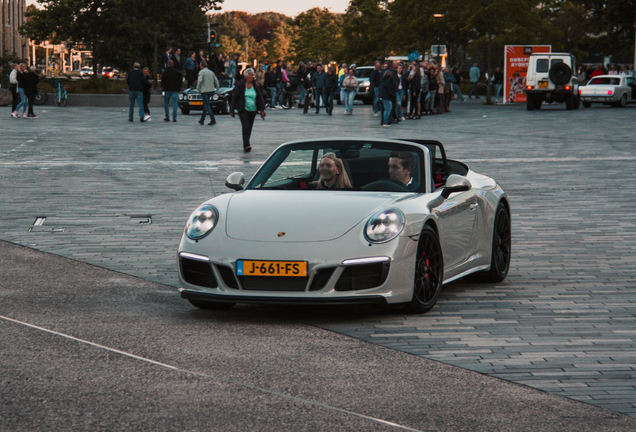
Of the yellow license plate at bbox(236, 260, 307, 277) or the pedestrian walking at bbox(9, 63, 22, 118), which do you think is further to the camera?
the pedestrian walking at bbox(9, 63, 22, 118)

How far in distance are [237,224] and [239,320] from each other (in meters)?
0.59

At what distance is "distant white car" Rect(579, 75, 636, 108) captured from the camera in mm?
39438

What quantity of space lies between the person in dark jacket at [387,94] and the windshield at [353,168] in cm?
1889

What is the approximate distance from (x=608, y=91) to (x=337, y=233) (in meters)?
35.8

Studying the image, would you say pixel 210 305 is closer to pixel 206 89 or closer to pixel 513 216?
pixel 513 216

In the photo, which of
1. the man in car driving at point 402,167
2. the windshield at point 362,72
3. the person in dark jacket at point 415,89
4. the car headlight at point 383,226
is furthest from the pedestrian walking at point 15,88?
the car headlight at point 383,226

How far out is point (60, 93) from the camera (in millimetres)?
37750

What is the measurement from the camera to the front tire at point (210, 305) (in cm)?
633

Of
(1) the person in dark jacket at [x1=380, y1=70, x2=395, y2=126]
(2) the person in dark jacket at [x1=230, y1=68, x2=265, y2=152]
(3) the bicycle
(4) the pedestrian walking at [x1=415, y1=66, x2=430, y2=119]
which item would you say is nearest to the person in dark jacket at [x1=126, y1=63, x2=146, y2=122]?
(1) the person in dark jacket at [x1=380, y1=70, x2=395, y2=126]

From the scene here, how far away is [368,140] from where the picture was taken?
6988mm

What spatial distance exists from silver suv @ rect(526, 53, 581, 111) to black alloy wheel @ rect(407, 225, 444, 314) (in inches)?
1220

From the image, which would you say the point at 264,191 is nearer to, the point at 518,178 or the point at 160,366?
the point at 160,366

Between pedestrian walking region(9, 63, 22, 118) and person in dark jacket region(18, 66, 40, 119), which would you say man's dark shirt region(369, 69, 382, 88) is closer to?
person in dark jacket region(18, 66, 40, 119)

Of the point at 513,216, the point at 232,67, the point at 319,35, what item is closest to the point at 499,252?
the point at 513,216
